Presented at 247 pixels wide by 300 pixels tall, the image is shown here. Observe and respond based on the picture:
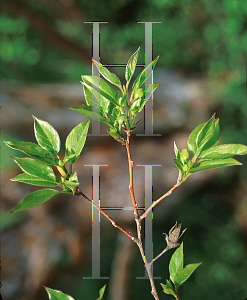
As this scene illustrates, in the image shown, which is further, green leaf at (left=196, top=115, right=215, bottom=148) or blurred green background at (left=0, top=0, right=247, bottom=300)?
blurred green background at (left=0, top=0, right=247, bottom=300)

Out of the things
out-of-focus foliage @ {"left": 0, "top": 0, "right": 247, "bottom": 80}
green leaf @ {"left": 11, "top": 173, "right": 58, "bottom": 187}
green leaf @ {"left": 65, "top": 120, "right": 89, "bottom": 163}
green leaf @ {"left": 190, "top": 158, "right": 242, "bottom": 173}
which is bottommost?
green leaf @ {"left": 11, "top": 173, "right": 58, "bottom": 187}

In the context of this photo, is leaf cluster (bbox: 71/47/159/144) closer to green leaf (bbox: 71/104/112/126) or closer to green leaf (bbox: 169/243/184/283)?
green leaf (bbox: 71/104/112/126)

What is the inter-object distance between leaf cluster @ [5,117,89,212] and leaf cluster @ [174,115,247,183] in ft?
0.66

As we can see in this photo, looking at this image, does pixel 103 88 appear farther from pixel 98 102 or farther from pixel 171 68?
pixel 171 68

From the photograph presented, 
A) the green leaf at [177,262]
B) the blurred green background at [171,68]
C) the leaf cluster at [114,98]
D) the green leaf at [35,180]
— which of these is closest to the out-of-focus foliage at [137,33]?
the blurred green background at [171,68]

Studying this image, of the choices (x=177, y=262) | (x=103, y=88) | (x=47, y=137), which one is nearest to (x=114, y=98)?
(x=103, y=88)

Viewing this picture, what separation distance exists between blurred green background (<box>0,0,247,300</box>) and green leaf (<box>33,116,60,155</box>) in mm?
314

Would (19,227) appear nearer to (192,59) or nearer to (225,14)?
(192,59)

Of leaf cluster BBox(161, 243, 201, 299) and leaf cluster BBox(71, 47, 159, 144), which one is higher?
leaf cluster BBox(71, 47, 159, 144)

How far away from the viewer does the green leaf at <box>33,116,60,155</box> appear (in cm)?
46

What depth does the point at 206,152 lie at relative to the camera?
1.48 ft

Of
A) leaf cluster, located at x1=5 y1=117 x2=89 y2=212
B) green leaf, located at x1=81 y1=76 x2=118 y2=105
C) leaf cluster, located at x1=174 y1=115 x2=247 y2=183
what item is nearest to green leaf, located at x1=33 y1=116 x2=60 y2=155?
leaf cluster, located at x1=5 y1=117 x2=89 y2=212

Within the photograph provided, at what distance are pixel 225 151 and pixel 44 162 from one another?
0.35 metres

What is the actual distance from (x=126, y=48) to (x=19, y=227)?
0.67m
